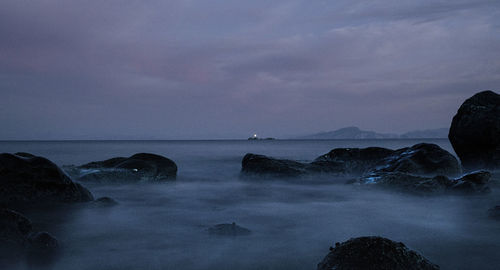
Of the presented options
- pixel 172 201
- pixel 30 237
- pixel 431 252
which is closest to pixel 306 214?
pixel 431 252

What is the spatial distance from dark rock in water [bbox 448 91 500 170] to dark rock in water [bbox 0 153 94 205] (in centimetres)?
1553

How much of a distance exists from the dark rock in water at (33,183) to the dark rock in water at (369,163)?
8283 millimetres

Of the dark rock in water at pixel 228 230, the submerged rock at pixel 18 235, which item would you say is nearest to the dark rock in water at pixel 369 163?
the dark rock in water at pixel 228 230

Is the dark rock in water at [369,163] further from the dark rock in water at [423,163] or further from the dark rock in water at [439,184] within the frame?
the dark rock in water at [439,184]

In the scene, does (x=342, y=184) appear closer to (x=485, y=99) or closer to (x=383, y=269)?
(x=485, y=99)

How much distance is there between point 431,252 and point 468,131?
12.4 m

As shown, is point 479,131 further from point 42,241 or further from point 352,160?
point 42,241

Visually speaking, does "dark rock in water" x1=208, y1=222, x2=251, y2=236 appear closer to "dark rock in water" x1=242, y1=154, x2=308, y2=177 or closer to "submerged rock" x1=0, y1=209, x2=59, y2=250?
"submerged rock" x1=0, y1=209, x2=59, y2=250

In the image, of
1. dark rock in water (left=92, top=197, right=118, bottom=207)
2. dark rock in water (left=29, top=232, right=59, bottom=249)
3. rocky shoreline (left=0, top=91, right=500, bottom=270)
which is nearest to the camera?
rocky shoreline (left=0, top=91, right=500, bottom=270)

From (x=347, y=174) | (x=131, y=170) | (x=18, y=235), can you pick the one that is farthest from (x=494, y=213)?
(x=131, y=170)

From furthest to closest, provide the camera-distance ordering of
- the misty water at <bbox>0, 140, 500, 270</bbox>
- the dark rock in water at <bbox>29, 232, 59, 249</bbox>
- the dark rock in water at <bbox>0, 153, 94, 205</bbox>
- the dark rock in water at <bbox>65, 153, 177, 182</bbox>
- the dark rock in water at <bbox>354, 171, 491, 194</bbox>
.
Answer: the dark rock in water at <bbox>65, 153, 177, 182</bbox>, the dark rock in water at <bbox>354, 171, 491, 194</bbox>, the dark rock in water at <bbox>0, 153, 94, 205</bbox>, the misty water at <bbox>0, 140, 500, 270</bbox>, the dark rock in water at <bbox>29, 232, 59, 249</bbox>

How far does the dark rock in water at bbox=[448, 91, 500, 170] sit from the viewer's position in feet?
47.8

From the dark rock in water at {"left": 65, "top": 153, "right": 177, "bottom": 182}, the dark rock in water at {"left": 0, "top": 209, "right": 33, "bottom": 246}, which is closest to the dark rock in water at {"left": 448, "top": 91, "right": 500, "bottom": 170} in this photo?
the dark rock in water at {"left": 65, "top": 153, "right": 177, "bottom": 182}

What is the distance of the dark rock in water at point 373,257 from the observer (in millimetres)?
3383
